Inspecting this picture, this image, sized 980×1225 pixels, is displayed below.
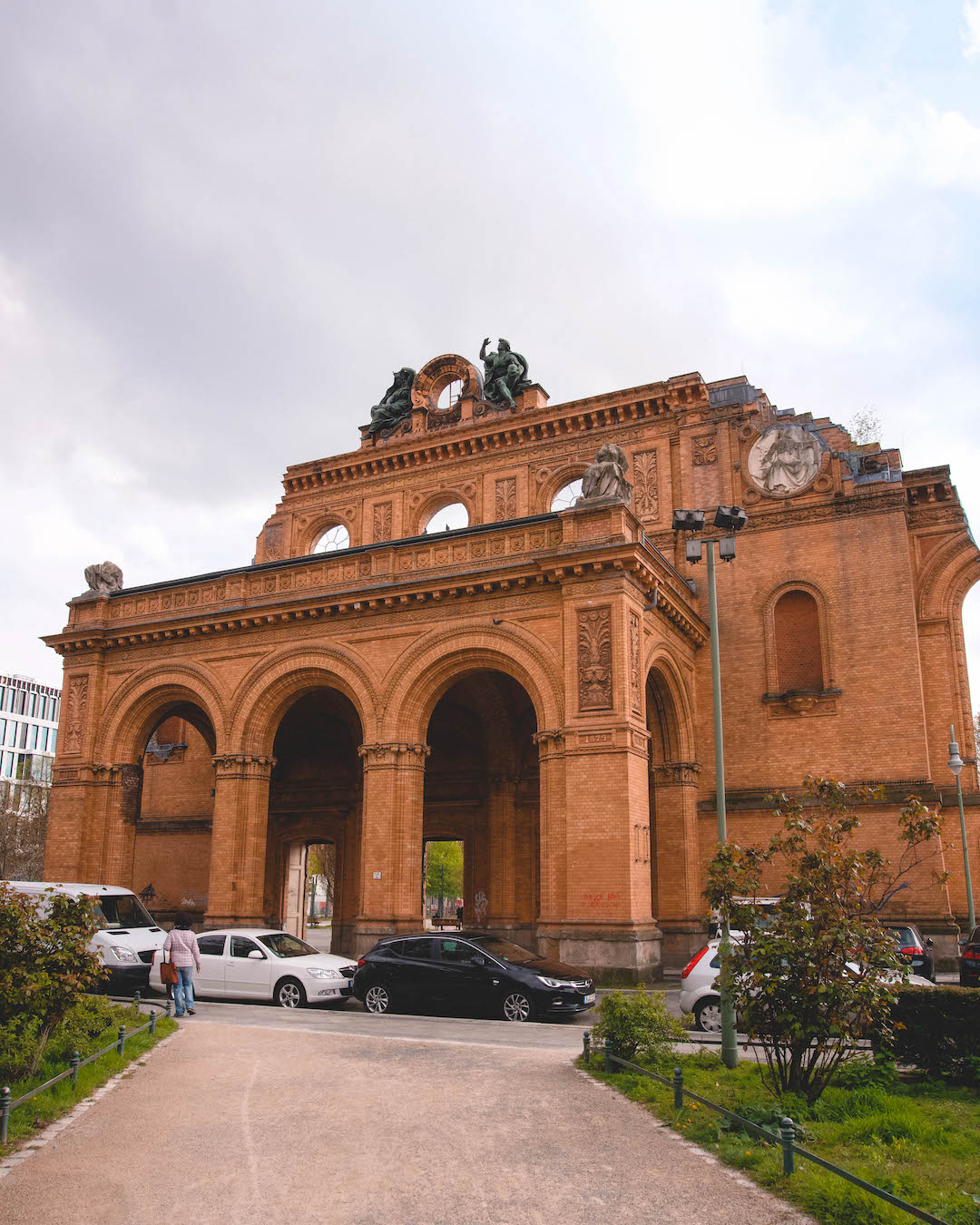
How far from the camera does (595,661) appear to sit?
21250 millimetres

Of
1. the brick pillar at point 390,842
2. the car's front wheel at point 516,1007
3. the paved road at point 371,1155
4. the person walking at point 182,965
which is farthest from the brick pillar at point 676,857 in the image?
the paved road at point 371,1155

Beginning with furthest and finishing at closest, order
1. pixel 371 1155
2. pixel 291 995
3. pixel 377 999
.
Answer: pixel 291 995, pixel 377 999, pixel 371 1155

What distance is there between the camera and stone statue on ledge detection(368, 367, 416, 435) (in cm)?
3453

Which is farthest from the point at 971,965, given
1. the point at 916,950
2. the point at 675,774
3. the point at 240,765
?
the point at 240,765

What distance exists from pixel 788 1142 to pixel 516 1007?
9778mm

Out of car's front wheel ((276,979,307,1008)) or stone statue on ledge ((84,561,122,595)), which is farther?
stone statue on ledge ((84,561,122,595))

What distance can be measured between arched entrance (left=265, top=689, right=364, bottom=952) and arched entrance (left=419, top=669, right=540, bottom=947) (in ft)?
8.45

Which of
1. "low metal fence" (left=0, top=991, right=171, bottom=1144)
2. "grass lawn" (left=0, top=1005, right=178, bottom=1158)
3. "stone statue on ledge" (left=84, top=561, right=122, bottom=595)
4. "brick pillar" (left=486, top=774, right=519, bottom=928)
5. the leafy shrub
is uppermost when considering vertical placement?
"stone statue on ledge" (left=84, top=561, right=122, bottom=595)

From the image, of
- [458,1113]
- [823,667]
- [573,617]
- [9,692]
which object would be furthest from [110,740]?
[9,692]

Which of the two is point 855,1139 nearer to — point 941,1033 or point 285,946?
point 941,1033

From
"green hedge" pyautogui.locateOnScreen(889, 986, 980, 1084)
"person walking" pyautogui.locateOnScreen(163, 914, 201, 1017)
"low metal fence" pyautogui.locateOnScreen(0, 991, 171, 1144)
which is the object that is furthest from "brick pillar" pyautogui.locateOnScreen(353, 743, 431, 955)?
"green hedge" pyautogui.locateOnScreen(889, 986, 980, 1084)

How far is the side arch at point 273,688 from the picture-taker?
25062 millimetres

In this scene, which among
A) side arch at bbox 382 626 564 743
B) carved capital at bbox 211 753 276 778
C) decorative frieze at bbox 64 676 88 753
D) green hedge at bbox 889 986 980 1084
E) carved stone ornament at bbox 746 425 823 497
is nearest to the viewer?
green hedge at bbox 889 986 980 1084

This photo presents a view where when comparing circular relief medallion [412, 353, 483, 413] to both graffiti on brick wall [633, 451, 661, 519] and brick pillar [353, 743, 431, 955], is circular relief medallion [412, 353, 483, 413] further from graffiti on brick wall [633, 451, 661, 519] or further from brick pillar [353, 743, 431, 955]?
brick pillar [353, 743, 431, 955]
